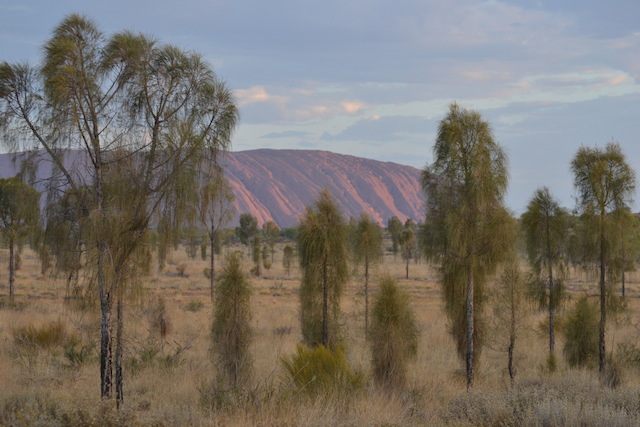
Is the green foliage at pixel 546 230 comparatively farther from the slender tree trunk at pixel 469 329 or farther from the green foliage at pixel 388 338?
Result: the green foliage at pixel 388 338

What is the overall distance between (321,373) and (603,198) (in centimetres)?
1012

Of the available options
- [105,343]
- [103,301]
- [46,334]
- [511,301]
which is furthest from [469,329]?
[46,334]

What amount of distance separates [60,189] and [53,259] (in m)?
1.27

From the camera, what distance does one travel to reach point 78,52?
34.3 ft

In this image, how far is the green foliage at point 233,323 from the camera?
1320cm

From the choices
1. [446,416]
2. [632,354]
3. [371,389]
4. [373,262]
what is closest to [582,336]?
[632,354]

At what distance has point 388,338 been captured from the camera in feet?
40.8

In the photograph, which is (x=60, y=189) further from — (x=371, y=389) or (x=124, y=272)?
(x=371, y=389)

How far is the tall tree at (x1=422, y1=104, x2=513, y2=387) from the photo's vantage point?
1400 centimetres

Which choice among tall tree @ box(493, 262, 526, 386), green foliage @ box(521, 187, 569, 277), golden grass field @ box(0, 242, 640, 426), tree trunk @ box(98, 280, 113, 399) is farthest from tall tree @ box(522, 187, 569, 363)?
tree trunk @ box(98, 280, 113, 399)

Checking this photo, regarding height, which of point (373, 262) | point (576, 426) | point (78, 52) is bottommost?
point (576, 426)

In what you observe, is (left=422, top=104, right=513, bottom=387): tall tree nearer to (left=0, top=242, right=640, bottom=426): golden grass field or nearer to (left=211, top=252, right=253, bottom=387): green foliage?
(left=0, top=242, right=640, bottom=426): golden grass field

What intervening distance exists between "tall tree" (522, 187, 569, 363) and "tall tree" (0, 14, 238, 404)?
12.2 meters

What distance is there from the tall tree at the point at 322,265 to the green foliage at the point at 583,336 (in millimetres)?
7641
